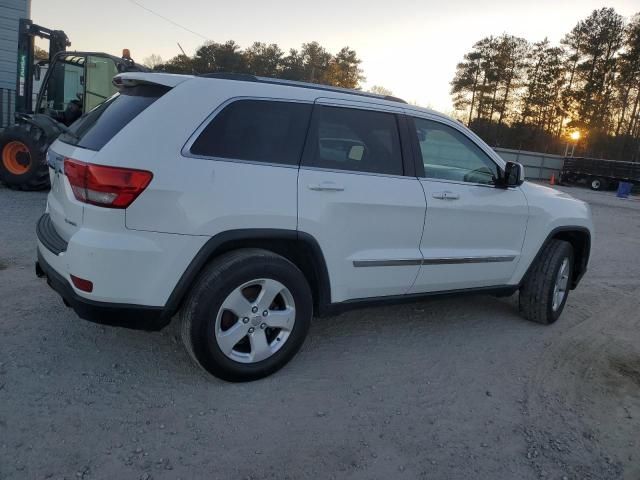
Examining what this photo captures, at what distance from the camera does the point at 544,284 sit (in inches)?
188

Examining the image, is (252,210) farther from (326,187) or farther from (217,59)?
(217,59)

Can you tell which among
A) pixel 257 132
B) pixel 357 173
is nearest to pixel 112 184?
pixel 257 132

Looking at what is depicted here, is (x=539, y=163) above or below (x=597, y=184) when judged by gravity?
above

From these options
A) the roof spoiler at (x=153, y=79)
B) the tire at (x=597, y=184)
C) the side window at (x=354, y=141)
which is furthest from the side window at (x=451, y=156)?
the tire at (x=597, y=184)

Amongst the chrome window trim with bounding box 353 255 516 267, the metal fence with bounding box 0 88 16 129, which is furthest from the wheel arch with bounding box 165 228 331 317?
the metal fence with bounding box 0 88 16 129

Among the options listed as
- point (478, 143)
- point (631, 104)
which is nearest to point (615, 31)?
point (631, 104)

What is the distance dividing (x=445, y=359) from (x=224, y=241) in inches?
78.8

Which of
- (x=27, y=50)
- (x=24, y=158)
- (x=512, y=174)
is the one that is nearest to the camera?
(x=512, y=174)

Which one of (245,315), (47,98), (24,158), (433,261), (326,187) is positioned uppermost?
(47,98)

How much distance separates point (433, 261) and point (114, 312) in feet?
7.45

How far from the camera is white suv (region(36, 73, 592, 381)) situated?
2.82m

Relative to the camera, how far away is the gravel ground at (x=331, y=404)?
A: 2.61 m

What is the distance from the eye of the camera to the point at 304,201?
323 centimetres

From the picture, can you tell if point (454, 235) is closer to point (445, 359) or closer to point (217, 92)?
point (445, 359)
